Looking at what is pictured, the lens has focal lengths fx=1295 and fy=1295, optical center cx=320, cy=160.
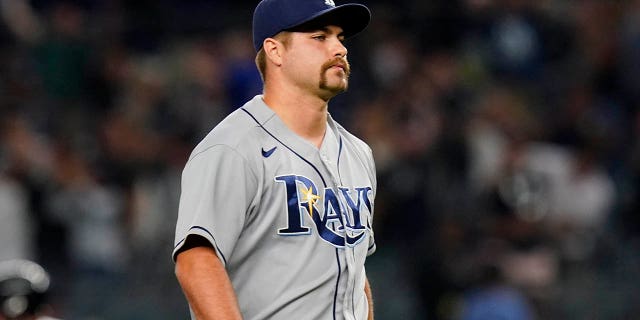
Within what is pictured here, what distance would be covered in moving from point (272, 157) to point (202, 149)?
21 cm

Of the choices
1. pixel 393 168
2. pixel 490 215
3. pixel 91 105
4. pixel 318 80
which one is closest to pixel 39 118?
pixel 91 105

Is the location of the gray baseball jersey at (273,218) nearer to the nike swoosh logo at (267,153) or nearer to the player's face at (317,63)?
the nike swoosh logo at (267,153)

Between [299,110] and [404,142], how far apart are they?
5790 mm

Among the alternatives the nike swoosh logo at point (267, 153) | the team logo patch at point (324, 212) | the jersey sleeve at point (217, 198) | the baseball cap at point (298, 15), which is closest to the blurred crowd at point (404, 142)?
the team logo patch at point (324, 212)

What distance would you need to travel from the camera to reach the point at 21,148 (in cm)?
956

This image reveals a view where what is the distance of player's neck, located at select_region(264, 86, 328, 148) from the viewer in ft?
12.9

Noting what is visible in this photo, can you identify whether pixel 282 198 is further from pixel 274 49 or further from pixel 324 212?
pixel 274 49

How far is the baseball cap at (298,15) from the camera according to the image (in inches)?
153

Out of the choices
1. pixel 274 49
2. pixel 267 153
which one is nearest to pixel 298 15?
pixel 274 49

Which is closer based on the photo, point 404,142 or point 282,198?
point 282,198

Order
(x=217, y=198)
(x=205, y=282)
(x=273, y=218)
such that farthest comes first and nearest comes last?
1. (x=273, y=218)
2. (x=217, y=198)
3. (x=205, y=282)

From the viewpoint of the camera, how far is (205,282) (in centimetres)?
351

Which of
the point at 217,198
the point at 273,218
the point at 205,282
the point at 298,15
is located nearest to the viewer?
the point at 205,282

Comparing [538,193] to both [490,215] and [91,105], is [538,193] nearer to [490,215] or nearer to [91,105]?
[490,215]
